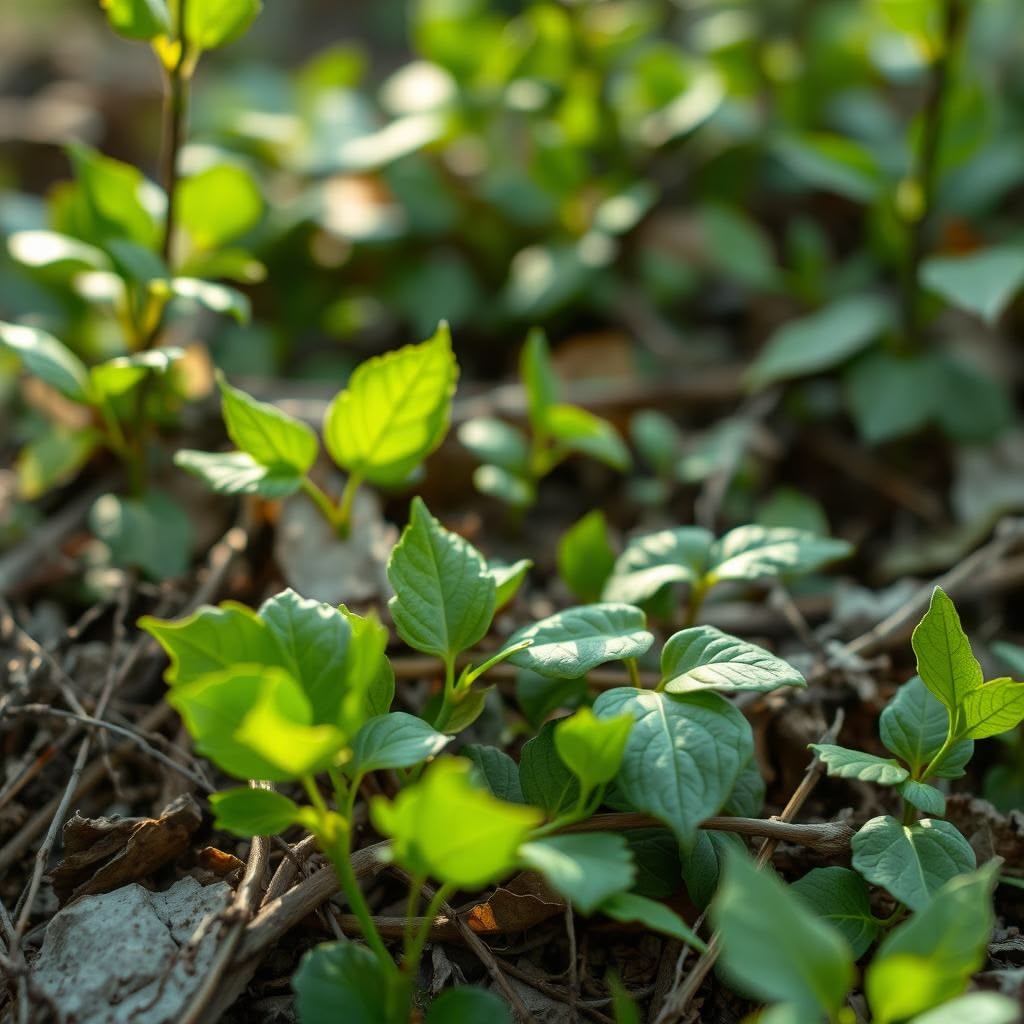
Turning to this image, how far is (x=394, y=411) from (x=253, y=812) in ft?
1.66

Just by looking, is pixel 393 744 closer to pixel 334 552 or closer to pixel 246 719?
pixel 246 719

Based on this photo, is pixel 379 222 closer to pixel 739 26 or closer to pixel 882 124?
pixel 739 26

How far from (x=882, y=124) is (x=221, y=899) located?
6.40 ft

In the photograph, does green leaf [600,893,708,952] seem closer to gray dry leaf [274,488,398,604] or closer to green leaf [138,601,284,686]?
green leaf [138,601,284,686]

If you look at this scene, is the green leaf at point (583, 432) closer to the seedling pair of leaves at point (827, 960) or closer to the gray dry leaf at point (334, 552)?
the gray dry leaf at point (334, 552)

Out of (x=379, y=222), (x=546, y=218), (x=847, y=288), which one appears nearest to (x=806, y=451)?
(x=847, y=288)

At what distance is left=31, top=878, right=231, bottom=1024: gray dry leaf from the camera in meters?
0.93

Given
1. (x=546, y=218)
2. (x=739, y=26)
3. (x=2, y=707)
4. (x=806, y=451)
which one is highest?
(x=739, y=26)

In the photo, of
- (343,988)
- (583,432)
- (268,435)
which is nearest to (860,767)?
(343,988)

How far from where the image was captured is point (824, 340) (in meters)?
1.72

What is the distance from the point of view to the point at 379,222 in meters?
1.94

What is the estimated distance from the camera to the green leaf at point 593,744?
877 millimetres

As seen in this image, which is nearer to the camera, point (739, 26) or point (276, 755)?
point (276, 755)

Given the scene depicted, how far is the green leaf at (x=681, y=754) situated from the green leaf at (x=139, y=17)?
963mm
